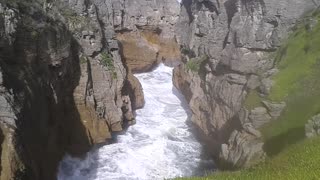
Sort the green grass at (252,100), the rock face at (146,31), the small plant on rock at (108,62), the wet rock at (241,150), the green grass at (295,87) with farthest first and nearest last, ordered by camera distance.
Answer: the rock face at (146,31) → the small plant on rock at (108,62) → the green grass at (252,100) → the wet rock at (241,150) → the green grass at (295,87)

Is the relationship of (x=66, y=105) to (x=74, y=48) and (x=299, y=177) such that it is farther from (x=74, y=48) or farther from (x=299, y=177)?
(x=299, y=177)

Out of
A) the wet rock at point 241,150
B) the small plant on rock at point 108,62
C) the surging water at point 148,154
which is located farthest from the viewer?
the small plant on rock at point 108,62

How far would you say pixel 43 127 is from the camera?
38.4 metres

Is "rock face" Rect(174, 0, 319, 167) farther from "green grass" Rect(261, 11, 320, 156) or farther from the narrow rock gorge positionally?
"green grass" Rect(261, 11, 320, 156)

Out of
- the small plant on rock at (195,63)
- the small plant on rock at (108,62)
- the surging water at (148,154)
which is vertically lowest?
the surging water at (148,154)

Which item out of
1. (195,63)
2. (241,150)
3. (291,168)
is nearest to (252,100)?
(241,150)

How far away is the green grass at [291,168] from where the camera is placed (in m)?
16.4

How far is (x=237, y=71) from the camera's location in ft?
168

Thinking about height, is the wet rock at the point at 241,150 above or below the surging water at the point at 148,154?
above

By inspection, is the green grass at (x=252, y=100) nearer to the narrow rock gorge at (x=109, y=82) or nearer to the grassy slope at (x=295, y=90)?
the grassy slope at (x=295, y=90)

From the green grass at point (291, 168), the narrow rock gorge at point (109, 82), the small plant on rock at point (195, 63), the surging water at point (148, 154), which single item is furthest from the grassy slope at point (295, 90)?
the small plant on rock at point (195, 63)

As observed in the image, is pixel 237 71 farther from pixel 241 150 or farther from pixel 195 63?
pixel 195 63

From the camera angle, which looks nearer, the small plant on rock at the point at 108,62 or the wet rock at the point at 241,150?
the wet rock at the point at 241,150

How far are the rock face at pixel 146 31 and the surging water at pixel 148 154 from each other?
18890 millimetres
